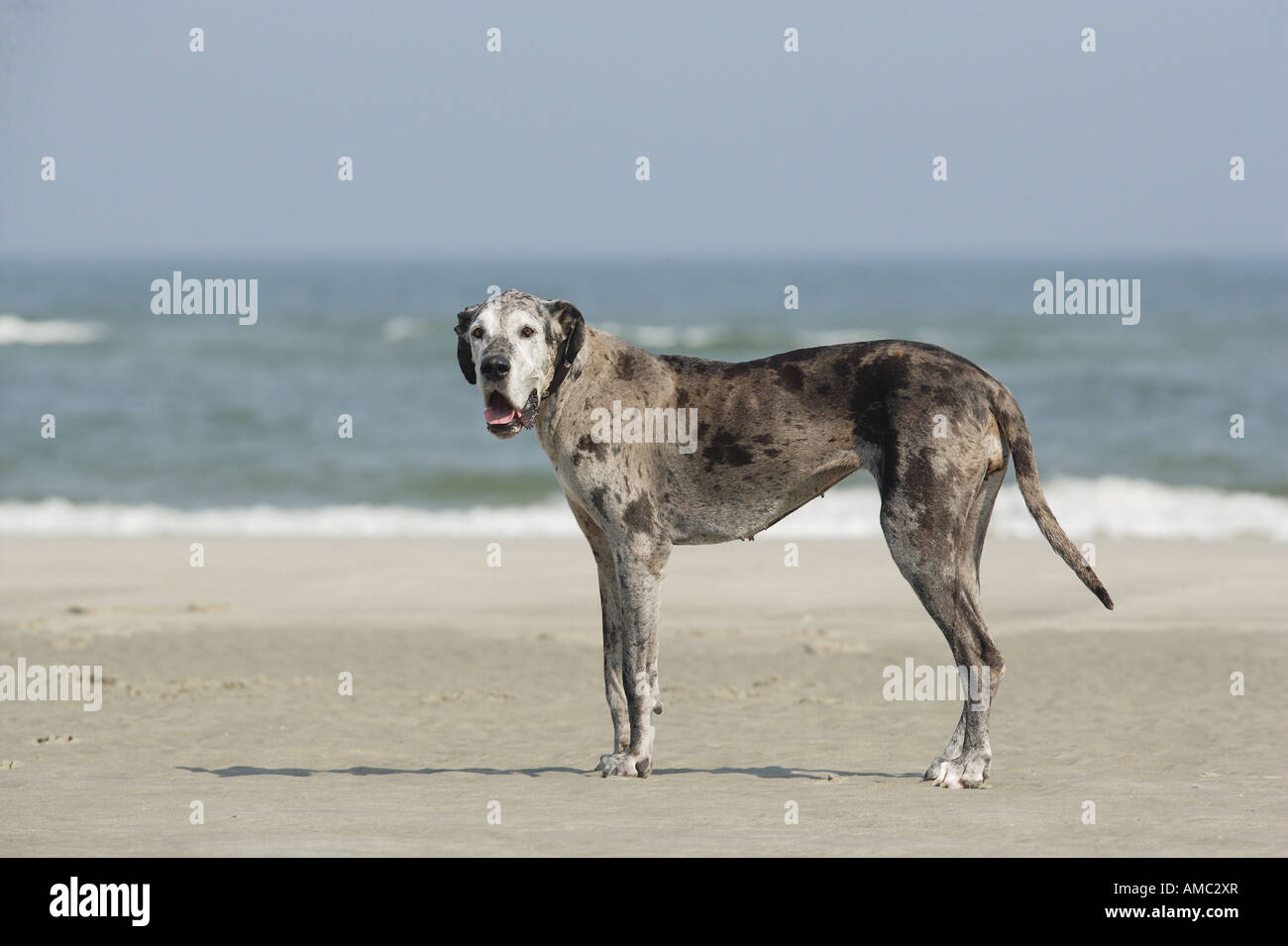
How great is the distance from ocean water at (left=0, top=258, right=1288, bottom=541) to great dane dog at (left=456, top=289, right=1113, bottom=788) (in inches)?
452

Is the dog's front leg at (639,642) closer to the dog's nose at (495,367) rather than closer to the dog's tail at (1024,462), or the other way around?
the dog's nose at (495,367)

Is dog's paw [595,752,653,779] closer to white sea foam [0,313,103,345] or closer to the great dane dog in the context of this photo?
the great dane dog

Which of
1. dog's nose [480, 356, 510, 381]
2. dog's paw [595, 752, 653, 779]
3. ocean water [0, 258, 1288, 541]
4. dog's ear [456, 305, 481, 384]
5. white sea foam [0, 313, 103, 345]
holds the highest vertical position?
white sea foam [0, 313, 103, 345]

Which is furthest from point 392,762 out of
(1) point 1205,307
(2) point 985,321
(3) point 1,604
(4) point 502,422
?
(1) point 1205,307

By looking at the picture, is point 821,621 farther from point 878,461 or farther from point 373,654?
point 878,461

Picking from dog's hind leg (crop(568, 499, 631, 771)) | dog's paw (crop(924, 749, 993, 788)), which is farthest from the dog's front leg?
dog's paw (crop(924, 749, 993, 788))

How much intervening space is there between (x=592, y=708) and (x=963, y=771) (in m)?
3.29

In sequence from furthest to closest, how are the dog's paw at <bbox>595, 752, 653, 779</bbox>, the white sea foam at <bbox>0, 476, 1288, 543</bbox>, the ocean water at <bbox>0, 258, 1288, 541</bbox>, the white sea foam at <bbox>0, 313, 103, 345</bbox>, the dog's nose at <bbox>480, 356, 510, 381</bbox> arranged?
the white sea foam at <bbox>0, 313, 103, 345</bbox>, the ocean water at <bbox>0, 258, 1288, 541</bbox>, the white sea foam at <bbox>0, 476, 1288, 543</bbox>, the dog's paw at <bbox>595, 752, 653, 779</bbox>, the dog's nose at <bbox>480, 356, 510, 381</bbox>

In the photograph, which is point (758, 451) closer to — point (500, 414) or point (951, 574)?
point (951, 574)

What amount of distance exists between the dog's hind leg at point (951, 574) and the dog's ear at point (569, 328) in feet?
5.21

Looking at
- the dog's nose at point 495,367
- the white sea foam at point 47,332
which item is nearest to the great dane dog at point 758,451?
the dog's nose at point 495,367

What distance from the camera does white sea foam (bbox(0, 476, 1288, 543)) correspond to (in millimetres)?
20062

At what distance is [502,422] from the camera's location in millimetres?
7367

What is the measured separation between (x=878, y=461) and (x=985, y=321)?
43932 mm
